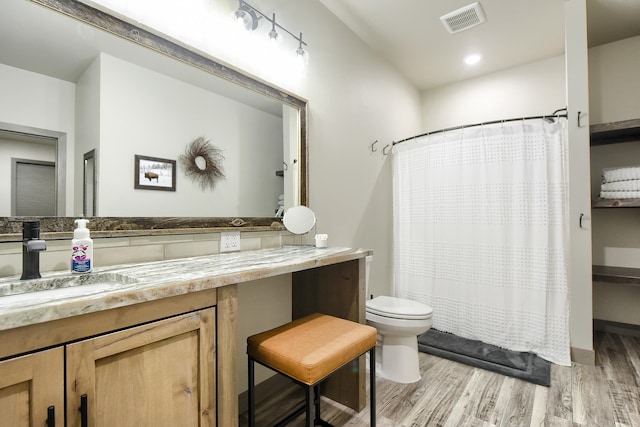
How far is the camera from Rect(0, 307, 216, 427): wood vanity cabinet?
62cm

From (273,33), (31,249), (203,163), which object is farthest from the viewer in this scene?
(273,33)

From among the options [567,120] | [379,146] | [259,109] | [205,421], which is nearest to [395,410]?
[205,421]

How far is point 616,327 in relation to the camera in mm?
2633

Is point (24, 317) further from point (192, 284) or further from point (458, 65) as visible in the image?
point (458, 65)

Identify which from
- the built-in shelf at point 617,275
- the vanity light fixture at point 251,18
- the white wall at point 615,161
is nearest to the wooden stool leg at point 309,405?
the vanity light fixture at point 251,18

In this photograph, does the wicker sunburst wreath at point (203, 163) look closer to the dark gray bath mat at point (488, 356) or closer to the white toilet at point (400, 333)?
the white toilet at point (400, 333)

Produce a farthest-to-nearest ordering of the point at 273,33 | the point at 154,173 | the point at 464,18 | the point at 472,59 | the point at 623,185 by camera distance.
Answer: the point at 472,59, the point at 464,18, the point at 623,185, the point at 273,33, the point at 154,173

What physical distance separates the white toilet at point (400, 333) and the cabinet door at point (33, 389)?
5.25ft

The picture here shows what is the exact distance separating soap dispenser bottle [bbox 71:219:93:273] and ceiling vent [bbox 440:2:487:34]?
8.71 ft

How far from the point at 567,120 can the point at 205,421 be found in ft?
9.02

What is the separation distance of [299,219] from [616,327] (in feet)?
9.67

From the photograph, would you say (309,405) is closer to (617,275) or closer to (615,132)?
(617,275)

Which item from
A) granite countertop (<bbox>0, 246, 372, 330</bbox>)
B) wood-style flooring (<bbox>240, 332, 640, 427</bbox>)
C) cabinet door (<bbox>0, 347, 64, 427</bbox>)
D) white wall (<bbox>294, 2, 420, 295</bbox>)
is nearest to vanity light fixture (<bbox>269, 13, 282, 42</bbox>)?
white wall (<bbox>294, 2, 420, 295</bbox>)

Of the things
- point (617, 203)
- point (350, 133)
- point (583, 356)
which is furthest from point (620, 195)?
point (350, 133)
